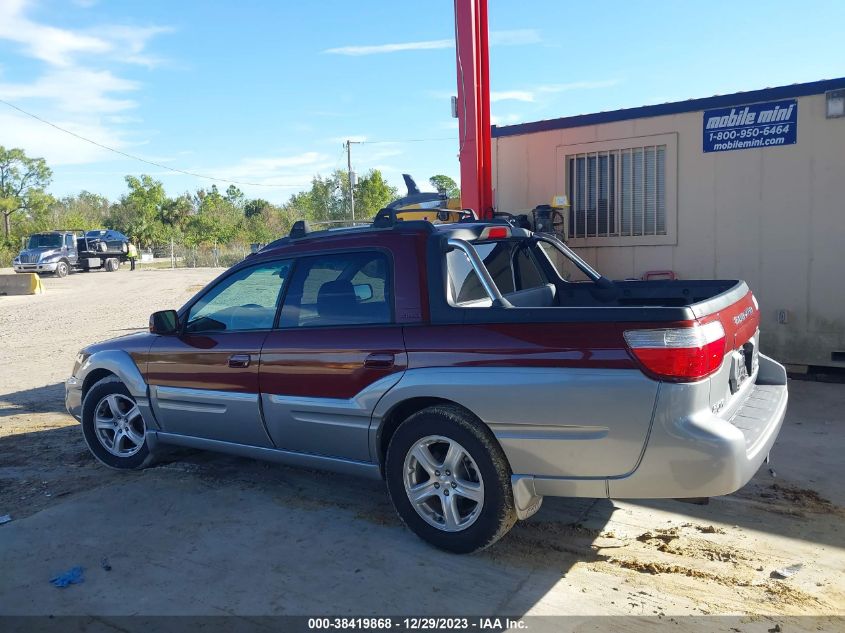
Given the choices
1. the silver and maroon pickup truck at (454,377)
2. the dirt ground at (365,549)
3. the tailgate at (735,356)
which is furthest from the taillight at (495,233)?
the dirt ground at (365,549)

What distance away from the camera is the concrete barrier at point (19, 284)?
24281 mm

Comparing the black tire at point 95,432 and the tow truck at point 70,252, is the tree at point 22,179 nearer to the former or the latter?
the tow truck at point 70,252

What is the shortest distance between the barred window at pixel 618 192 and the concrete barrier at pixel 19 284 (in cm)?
2149

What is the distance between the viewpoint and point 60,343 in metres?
12.7

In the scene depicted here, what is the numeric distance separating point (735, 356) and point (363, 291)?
2.02m

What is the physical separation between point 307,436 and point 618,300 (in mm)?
2364

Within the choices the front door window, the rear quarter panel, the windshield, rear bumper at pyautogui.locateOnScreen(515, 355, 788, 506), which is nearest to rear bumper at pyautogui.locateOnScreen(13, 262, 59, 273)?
the windshield

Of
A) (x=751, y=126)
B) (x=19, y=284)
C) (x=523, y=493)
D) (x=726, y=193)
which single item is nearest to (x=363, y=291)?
(x=523, y=493)

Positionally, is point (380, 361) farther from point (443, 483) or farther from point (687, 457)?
point (687, 457)

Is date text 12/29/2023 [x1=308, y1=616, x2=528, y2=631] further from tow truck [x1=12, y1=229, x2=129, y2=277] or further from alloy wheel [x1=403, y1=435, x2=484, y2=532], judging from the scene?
tow truck [x1=12, y1=229, x2=129, y2=277]

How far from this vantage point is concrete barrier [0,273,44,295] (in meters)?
24.3

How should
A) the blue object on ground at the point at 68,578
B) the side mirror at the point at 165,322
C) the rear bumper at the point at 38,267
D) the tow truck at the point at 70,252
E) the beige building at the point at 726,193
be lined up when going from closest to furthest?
the blue object on ground at the point at 68,578, the side mirror at the point at 165,322, the beige building at the point at 726,193, the rear bumper at the point at 38,267, the tow truck at the point at 70,252

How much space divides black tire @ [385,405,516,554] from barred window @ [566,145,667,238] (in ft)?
19.0

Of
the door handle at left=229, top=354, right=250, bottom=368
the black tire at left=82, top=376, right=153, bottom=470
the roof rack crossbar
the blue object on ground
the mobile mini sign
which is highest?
the mobile mini sign
